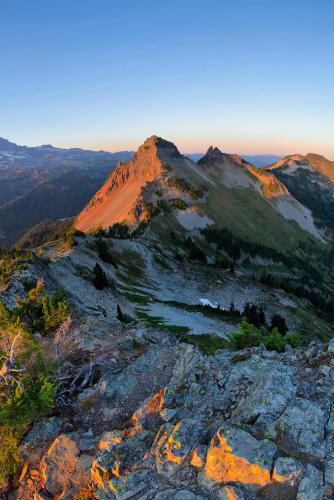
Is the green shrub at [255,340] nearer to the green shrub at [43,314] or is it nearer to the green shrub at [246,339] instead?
the green shrub at [246,339]

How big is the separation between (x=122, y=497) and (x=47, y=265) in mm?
50053

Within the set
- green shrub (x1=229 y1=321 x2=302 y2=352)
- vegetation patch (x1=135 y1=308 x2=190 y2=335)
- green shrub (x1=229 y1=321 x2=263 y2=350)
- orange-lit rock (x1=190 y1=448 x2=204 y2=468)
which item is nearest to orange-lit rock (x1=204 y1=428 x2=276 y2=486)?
orange-lit rock (x1=190 y1=448 x2=204 y2=468)

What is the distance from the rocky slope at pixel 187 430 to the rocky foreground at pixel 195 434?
4cm

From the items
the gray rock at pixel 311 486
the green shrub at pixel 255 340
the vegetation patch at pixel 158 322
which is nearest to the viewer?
the gray rock at pixel 311 486

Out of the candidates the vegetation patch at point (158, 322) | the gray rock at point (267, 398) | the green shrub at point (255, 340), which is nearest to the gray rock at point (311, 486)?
the gray rock at point (267, 398)

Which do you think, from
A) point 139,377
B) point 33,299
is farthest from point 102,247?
point 139,377

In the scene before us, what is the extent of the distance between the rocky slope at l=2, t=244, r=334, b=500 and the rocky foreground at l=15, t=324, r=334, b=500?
4 centimetres

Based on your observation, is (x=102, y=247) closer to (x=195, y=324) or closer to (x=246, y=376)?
(x=195, y=324)

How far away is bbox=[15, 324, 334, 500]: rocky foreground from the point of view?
13109 mm

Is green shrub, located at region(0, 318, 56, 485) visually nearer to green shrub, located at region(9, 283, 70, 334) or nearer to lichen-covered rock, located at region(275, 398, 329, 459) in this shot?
green shrub, located at region(9, 283, 70, 334)

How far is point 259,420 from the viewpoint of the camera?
1507 centimetres

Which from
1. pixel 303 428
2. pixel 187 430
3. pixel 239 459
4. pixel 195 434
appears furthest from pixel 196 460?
pixel 303 428

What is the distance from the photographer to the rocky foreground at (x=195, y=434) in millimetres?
13109

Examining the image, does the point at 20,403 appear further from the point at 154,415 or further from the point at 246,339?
the point at 246,339
